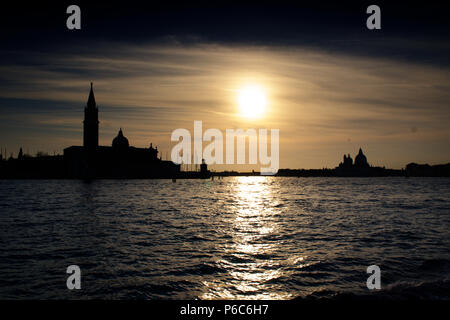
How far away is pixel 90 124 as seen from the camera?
171 meters

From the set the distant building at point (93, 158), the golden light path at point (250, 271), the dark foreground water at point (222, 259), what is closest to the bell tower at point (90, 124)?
the distant building at point (93, 158)

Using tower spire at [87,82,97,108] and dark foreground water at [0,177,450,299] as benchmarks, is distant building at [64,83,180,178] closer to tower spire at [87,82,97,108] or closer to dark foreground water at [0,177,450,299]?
tower spire at [87,82,97,108]

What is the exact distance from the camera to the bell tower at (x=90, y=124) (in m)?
170

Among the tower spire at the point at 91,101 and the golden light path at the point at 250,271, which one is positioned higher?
the tower spire at the point at 91,101

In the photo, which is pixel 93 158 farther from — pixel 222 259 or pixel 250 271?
pixel 250 271

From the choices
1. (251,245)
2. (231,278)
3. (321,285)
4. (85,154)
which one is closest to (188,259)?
(231,278)

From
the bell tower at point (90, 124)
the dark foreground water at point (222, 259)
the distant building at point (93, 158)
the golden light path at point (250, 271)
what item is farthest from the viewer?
the bell tower at point (90, 124)

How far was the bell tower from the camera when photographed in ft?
559

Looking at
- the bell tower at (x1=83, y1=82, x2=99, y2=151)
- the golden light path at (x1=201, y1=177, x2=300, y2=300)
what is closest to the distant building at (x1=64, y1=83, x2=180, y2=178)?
the bell tower at (x1=83, y1=82, x2=99, y2=151)

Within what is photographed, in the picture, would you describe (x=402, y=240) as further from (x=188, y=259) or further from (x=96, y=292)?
(x=96, y=292)

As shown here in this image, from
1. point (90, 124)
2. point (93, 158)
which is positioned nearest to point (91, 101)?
point (90, 124)

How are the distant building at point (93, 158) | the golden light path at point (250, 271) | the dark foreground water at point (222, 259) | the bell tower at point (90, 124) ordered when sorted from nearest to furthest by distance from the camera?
the golden light path at point (250, 271) → the dark foreground water at point (222, 259) → the distant building at point (93, 158) → the bell tower at point (90, 124)

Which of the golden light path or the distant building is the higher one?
Answer: the distant building

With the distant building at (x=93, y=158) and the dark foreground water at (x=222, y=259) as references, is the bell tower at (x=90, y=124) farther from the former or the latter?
the dark foreground water at (x=222, y=259)
